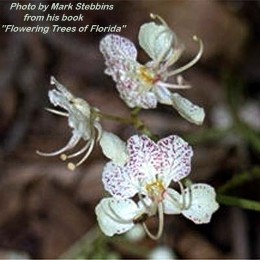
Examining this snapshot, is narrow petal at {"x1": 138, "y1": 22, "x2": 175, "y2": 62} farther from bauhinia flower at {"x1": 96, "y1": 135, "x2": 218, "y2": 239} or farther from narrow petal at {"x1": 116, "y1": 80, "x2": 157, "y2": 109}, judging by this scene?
bauhinia flower at {"x1": 96, "y1": 135, "x2": 218, "y2": 239}

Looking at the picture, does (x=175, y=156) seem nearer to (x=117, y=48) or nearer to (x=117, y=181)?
(x=117, y=181)

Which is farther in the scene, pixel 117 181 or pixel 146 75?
pixel 146 75

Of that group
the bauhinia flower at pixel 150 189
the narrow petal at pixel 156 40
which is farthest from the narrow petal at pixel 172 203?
the narrow petal at pixel 156 40

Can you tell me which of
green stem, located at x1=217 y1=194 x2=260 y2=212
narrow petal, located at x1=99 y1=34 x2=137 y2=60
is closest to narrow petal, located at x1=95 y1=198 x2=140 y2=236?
green stem, located at x1=217 y1=194 x2=260 y2=212

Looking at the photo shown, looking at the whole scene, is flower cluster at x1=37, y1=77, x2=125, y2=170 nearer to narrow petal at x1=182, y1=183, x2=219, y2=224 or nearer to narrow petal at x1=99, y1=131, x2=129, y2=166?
narrow petal at x1=99, y1=131, x2=129, y2=166

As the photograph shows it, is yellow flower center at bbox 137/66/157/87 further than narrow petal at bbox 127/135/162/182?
Yes

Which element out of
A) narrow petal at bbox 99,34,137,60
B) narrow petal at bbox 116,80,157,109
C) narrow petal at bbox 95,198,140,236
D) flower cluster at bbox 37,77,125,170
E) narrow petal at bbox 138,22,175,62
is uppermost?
narrow petal at bbox 138,22,175,62

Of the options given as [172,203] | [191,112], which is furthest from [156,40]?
[172,203]

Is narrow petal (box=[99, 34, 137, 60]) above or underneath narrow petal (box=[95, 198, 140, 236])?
above
